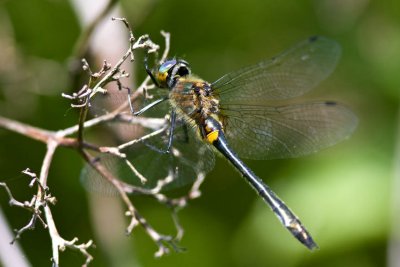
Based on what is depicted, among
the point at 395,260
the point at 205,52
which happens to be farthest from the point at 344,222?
the point at 205,52

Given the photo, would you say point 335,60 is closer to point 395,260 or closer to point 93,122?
point 395,260

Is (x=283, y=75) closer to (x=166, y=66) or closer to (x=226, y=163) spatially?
(x=166, y=66)


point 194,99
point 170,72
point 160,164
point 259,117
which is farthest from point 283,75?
point 160,164

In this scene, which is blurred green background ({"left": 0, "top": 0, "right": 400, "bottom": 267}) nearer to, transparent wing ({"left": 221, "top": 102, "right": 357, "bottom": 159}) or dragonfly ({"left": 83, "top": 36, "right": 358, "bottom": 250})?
dragonfly ({"left": 83, "top": 36, "right": 358, "bottom": 250})

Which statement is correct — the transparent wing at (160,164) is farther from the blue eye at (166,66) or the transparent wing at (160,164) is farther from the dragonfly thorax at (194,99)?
the blue eye at (166,66)

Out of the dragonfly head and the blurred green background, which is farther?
the blurred green background

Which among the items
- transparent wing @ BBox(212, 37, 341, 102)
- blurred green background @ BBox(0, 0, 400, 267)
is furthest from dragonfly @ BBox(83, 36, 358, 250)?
blurred green background @ BBox(0, 0, 400, 267)
